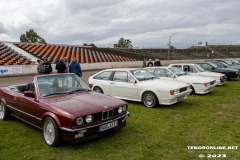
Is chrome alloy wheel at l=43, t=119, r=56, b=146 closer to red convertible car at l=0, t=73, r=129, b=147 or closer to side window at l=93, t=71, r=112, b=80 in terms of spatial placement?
red convertible car at l=0, t=73, r=129, b=147

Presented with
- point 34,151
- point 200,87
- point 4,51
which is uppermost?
point 4,51

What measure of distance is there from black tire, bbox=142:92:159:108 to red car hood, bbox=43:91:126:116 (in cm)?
286

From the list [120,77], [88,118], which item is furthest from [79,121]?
[120,77]

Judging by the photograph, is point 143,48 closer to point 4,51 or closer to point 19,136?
point 4,51

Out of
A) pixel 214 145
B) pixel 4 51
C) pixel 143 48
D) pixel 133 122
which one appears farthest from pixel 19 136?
pixel 143 48

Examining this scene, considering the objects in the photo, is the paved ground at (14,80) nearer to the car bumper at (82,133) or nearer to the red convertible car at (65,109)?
the red convertible car at (65,109)

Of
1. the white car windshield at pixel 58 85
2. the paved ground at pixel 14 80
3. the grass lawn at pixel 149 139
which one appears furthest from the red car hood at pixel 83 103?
the paved ground at pixel 14 80

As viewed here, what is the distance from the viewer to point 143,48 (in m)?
54.6

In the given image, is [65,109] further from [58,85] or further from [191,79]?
[191,79]

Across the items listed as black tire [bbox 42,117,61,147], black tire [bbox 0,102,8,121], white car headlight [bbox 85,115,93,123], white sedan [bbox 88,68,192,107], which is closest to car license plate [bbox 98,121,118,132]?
white car headlight [bbox 85,115,93,123]

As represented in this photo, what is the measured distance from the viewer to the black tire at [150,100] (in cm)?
759

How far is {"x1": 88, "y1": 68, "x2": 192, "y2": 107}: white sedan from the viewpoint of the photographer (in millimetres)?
7418

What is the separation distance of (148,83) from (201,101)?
249 centimetres

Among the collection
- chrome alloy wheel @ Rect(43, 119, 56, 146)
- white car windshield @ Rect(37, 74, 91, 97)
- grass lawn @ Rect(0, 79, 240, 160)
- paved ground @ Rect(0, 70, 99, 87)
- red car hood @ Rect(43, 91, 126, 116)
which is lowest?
grass lawn @ Rect(0, 79, 240, 160)
